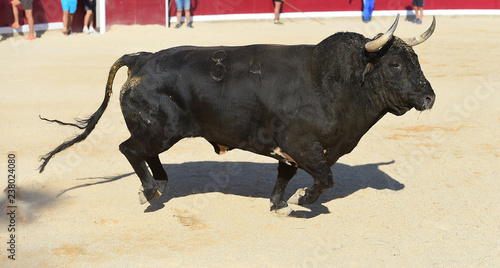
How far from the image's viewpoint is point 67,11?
15930 mm

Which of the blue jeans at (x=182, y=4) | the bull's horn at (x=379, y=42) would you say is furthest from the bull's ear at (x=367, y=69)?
the blue jeans at (x=182, y=4)

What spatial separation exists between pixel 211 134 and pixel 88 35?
11.1 metres

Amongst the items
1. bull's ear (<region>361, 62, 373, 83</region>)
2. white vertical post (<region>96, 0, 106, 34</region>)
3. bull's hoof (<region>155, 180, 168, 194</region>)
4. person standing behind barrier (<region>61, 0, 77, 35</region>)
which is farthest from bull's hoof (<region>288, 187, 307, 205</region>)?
white vertical post (<region>96, 0, 106, 34</region>)

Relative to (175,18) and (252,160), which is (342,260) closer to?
(252,160)

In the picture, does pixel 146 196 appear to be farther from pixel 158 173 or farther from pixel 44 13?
pixel 44 13

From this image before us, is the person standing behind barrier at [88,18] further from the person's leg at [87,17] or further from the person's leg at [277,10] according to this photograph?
the person's leg at [277,10]

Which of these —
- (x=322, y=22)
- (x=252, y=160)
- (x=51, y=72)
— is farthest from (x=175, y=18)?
(x=252, y=160)

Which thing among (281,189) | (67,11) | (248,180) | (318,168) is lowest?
(67,11)

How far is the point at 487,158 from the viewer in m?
7.77

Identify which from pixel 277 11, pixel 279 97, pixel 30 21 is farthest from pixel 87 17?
pixel 279 97

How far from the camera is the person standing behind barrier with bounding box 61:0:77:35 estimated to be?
15.9 meters

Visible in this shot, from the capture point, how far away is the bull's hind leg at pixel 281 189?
6008mm

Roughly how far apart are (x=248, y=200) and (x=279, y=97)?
4.01ft

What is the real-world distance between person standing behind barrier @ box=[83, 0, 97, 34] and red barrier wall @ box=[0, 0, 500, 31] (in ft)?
1.09
